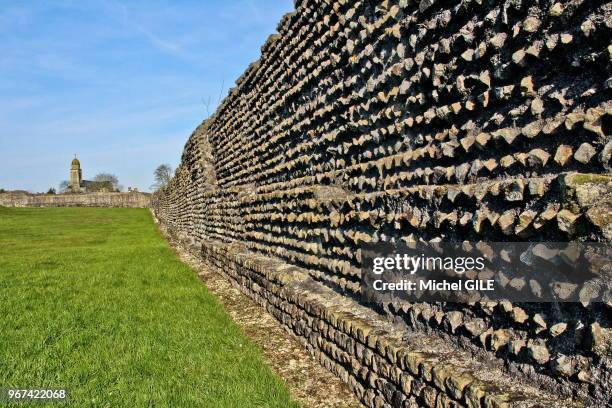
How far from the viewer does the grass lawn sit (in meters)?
3.60

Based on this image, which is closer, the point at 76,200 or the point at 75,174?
the point at 76,200

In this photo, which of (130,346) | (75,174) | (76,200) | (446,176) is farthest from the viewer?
(75,174)

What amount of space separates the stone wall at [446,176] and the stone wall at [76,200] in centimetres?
6160

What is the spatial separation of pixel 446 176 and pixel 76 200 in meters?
72.1

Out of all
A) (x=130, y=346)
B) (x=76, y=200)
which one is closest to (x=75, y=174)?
(x=76, y=200)

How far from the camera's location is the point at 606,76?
2221 mm

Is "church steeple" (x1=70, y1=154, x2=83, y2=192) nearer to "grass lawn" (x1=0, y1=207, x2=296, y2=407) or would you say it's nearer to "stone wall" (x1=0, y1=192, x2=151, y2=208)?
"stone wall" (x1=0, y1=192, x2=151, y2=208)

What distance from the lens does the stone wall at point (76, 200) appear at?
64.0 metres

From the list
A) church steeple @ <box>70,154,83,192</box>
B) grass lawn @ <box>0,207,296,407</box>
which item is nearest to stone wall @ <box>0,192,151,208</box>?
church steeple @ <box>70,154,83,192</box>

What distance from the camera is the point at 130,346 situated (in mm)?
4680

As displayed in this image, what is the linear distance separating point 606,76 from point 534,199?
0.67 m

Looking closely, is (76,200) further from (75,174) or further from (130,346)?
(130,346)

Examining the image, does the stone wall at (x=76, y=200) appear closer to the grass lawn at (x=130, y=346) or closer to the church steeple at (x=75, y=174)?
the church steeple at (x=75, y=174)

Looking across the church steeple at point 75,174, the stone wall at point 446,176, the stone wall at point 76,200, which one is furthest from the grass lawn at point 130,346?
the church steeple at point 75,174
